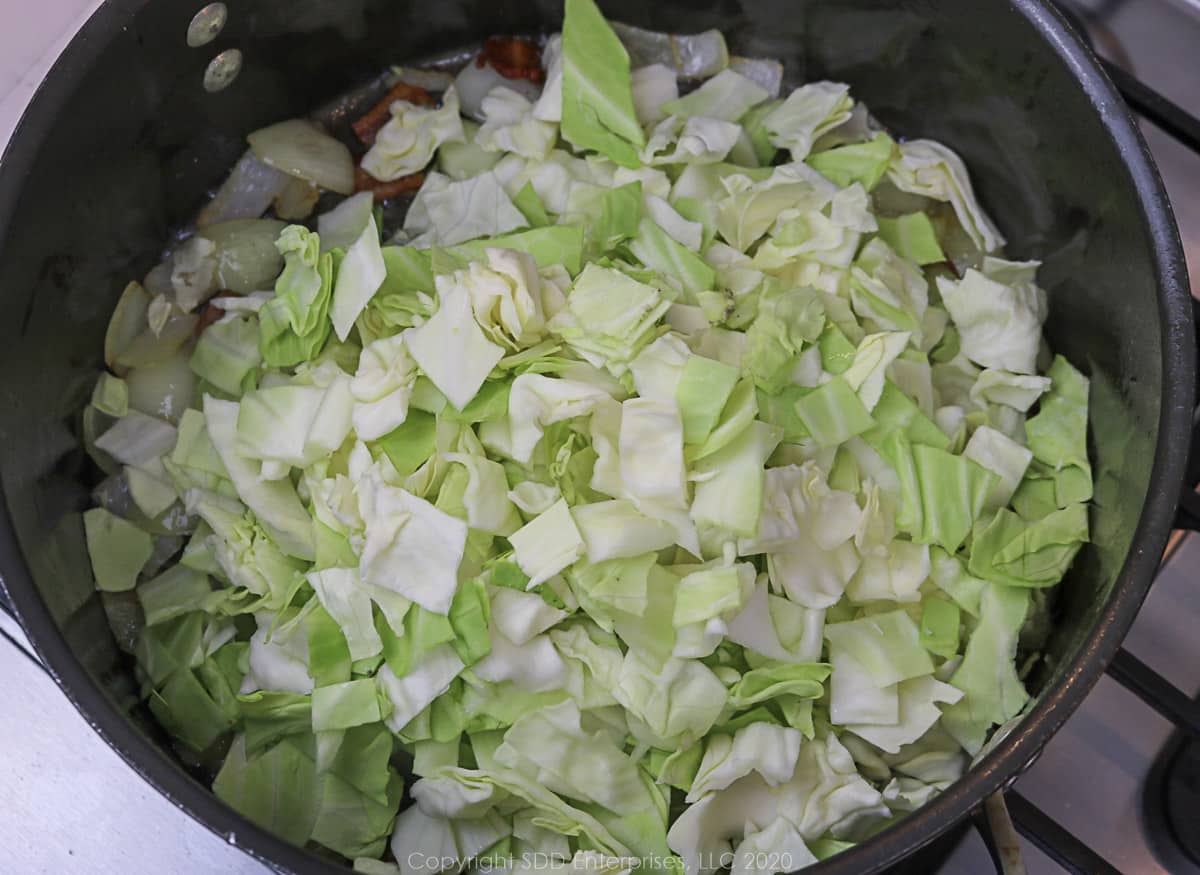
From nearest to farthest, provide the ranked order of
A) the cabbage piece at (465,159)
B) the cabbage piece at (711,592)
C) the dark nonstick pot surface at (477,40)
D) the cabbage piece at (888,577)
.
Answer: the dark nonstick pot surface at (477,40) < the cabbage piece at (711,592) < the cabbage piece at (888,577) < the cabbage piece at (465,159)

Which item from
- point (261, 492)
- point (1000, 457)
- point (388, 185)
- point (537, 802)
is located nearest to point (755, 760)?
point (537, 802)

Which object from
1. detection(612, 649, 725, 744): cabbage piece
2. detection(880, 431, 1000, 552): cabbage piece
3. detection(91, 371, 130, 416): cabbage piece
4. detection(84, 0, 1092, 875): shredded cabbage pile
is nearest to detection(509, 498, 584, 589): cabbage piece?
detection(84, 0, 1092, 875): shredded cabbage pile

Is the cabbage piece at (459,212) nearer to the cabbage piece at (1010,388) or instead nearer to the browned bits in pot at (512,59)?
the browned bits in pot at (512,59)

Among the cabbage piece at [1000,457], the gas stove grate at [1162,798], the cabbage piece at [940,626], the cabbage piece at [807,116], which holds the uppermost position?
the cabbage piece at [807,116]

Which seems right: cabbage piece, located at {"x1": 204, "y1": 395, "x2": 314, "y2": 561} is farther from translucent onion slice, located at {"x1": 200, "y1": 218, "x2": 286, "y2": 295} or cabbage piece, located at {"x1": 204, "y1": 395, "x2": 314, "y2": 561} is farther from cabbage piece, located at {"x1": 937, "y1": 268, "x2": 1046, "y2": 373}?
Answer: cabbage piece, located at {"x1": 937, "y1": 268, "x2": 1046, "y2": 373}

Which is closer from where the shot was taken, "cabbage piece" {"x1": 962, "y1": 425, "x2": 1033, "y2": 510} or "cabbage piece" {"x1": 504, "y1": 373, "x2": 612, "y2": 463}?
"cabbage piece" {"x1": 504, "y1": 373, "x2": 612, "y2": 463}

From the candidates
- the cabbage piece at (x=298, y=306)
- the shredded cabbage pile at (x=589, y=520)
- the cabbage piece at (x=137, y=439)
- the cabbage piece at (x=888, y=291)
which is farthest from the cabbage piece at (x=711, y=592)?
the cabbage piece at (x=137, y=439)

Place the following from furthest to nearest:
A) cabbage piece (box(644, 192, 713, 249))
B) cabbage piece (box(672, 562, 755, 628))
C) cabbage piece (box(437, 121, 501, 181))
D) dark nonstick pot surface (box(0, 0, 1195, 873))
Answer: cabbage piece (box(437, 121, 501, 181))
cabbage piece (box(644, 192, 713, 249))
cabbage piece (box(672, 562, 755, 628))
dark nonstick pot surface (box(0, 0, 1195, 873))

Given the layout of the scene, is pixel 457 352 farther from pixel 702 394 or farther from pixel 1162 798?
pixel 1162 798
